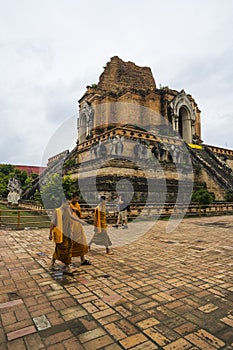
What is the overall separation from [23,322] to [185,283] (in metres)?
2.40

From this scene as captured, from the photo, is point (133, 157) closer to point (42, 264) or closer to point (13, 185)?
point (13, 185)

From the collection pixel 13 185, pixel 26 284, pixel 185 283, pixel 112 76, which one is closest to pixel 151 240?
pixel 185 283

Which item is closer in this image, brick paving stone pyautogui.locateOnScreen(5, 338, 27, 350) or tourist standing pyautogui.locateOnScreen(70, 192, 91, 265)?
brick paving stone pyautogui.locateOnScreen(5, 338, 27, 350)

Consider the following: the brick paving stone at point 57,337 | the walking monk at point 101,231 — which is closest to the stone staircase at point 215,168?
the walking monk at point 101,231

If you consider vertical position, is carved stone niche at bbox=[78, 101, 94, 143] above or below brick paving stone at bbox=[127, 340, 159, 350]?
above

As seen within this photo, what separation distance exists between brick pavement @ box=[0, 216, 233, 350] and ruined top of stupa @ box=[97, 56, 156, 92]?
76.3 ft

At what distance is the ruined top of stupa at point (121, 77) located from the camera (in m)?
26.0

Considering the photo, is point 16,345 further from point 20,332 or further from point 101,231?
point 101,231

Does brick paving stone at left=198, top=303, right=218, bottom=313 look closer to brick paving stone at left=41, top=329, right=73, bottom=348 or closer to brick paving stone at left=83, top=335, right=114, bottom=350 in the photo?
brick paving stone at left=83, top=335, right=114, bottom=350

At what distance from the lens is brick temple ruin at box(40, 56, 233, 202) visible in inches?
581

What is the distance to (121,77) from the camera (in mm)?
26531

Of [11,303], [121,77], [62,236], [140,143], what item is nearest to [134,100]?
[121,77]

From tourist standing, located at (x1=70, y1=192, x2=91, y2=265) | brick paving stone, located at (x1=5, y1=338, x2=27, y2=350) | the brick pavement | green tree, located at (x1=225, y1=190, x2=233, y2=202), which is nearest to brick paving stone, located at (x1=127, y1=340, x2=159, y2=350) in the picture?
the brick pavement

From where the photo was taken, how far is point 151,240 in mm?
7367
